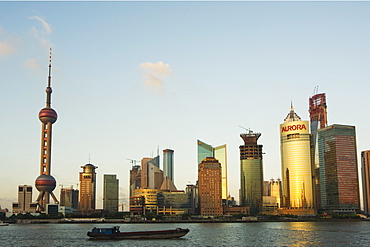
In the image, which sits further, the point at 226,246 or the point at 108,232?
the point at 108,232

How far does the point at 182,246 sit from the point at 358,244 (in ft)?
187

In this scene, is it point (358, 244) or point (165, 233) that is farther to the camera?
point (165, 233)

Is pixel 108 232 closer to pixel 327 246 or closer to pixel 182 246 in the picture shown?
pixel 182 246

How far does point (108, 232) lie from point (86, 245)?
23.3m

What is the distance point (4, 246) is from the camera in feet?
508

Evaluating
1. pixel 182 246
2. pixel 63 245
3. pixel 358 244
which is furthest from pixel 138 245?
pixel 358 244

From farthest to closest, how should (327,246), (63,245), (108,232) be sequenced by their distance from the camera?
1. (108,232)
2. (63,245)
3. (327,246)

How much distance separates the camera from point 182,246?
150 metres

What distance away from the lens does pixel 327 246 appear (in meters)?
146

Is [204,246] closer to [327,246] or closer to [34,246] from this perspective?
[327,246]

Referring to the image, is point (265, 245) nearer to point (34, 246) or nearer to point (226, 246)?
point (226, 246)

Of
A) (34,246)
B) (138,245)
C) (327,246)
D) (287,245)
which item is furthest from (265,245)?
(34,246)

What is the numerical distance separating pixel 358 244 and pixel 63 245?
96.7m

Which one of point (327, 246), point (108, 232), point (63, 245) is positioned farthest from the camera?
point (108, 232)
